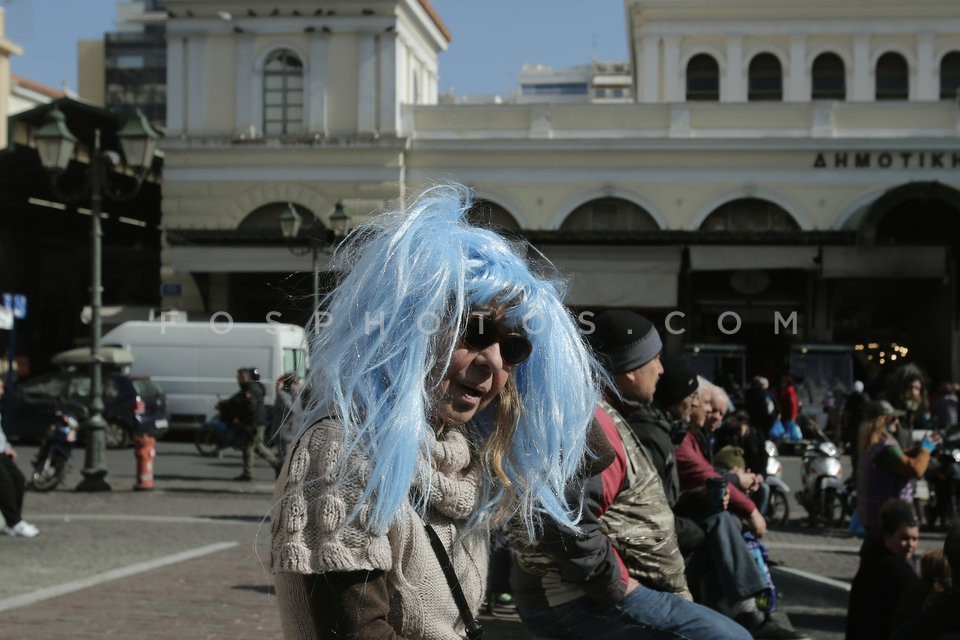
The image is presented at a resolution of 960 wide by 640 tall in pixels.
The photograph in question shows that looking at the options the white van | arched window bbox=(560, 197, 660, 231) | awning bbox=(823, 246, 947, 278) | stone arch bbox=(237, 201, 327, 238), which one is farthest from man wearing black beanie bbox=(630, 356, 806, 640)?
stone arch bbox=(237, 201, 327, 238)

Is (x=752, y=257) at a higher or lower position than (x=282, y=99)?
lower

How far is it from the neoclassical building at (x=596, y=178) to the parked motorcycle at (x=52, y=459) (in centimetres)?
1219

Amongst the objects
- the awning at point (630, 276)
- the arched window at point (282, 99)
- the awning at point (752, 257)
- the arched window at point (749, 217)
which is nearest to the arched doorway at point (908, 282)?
the awning at point (752, 257)

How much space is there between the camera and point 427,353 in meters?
2.47

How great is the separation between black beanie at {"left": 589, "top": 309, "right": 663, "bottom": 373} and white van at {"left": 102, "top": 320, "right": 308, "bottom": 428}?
68.5 ft

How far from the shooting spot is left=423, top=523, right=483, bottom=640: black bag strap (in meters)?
2.47

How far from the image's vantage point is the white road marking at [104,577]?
26.9 feet

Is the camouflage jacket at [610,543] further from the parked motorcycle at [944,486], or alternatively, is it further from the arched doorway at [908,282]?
the arched doorway at [908,282]

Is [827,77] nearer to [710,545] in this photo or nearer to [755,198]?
[755,198]

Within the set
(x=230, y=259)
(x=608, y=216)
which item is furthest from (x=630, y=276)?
(x=230, y=259)

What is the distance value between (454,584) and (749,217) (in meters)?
28.2

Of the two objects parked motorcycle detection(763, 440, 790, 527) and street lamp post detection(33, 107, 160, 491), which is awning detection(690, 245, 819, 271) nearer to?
parked motorcycle detection(763, 440, 790, 527)

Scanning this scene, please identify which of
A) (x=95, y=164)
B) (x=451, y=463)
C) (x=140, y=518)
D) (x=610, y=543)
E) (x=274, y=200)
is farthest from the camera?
(x=274, y=200)

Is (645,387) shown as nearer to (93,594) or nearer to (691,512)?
(691,512)
